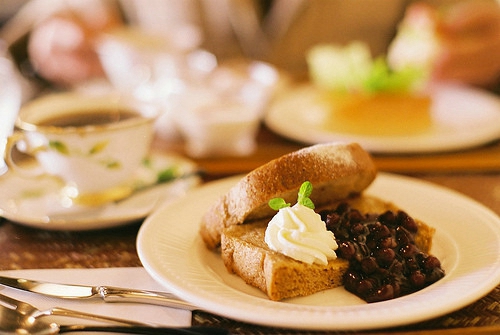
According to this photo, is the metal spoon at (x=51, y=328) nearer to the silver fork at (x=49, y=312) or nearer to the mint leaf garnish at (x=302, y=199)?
the silver fork at (x=49, y=312)

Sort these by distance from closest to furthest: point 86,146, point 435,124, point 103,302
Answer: point 103,302
point 86,146
point 435,124

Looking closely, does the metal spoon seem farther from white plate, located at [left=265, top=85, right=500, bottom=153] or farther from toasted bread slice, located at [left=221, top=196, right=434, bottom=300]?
white plate, located at [left=265, top=85, right=500, bottom=153]

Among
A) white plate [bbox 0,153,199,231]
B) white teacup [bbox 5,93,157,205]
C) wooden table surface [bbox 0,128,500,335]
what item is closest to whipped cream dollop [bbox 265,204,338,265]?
wooden table surface [bbox 0,128,500,335]

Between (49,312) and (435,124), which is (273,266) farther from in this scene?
(435,124)

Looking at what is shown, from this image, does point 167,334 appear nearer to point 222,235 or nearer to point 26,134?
point 222,235

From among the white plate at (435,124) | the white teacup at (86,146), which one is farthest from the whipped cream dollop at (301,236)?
the white plate at (435,124)

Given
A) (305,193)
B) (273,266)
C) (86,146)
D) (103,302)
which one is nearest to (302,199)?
(305,193)

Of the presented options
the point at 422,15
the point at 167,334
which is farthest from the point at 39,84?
the point at 167,334
